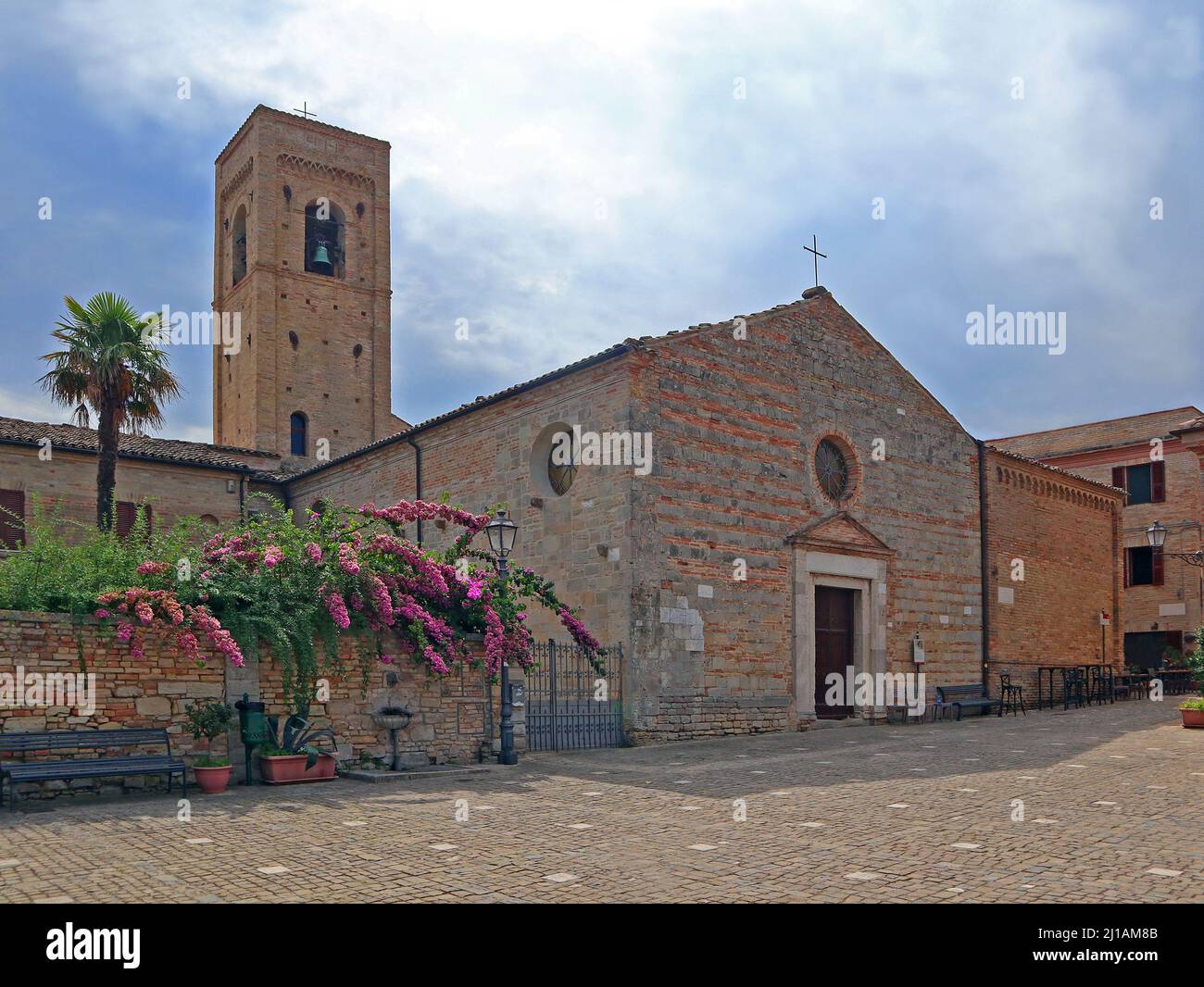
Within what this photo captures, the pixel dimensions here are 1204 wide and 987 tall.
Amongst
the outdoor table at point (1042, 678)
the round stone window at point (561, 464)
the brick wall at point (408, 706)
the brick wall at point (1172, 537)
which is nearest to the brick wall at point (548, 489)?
the round stone window at point (561, 464)

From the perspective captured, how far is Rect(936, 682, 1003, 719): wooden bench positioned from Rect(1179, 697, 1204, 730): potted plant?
13.9 ft

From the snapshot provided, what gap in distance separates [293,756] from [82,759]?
7.30 ft

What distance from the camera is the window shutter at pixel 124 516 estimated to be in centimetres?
2567

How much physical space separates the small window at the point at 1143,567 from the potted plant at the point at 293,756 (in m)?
29.9

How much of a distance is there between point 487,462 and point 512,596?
576cm

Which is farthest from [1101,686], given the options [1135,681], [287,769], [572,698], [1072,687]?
[287,769]

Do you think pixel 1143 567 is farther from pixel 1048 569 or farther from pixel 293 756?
pixel 293 756

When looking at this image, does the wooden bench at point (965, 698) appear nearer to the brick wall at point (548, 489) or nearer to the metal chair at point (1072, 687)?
the metal chair at point (1072, 687)

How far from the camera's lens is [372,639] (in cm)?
1345

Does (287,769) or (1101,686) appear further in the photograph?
(1101,686)

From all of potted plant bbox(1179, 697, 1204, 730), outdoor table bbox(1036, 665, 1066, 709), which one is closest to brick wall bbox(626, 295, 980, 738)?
outdoor table bbox(1036, 665, 1066, 709)

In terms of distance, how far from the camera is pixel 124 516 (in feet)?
85.0
